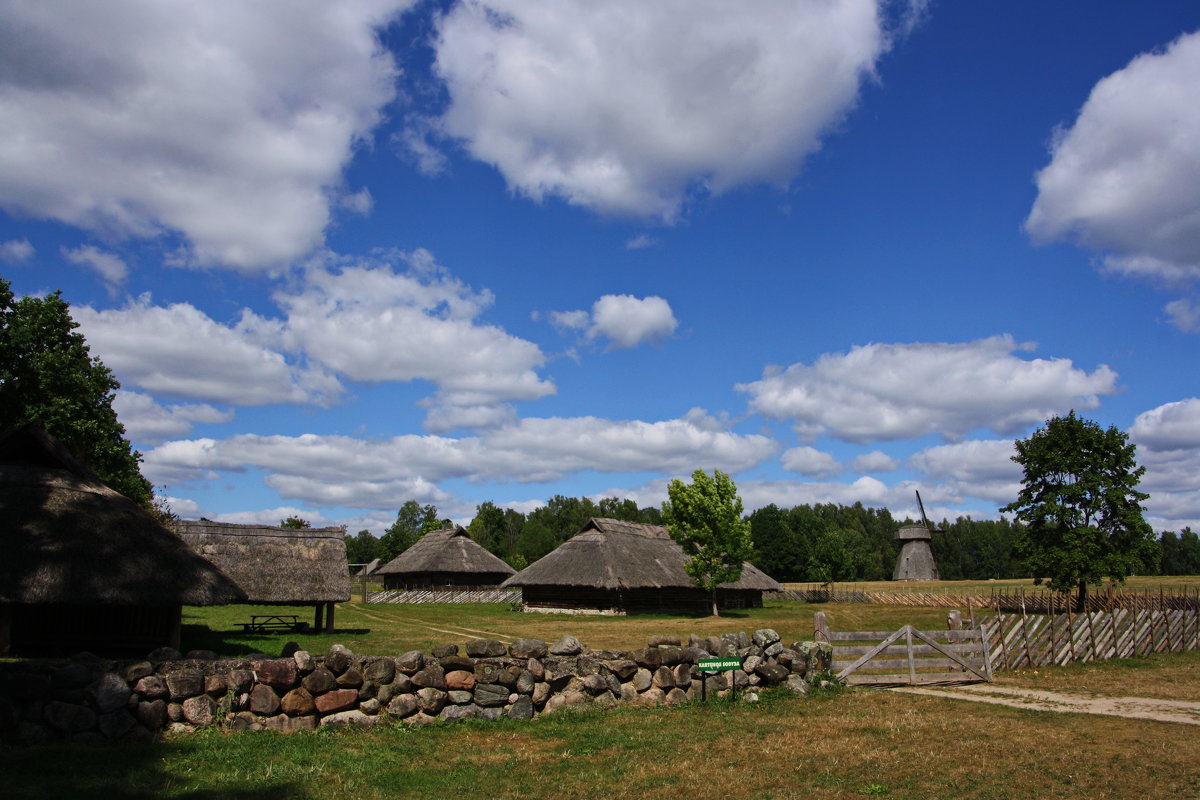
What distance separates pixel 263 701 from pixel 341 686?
98cm

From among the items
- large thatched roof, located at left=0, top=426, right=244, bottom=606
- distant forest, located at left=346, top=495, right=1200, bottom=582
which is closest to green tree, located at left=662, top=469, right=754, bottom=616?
large thatched roof, located at left=0, top=426, right=244, bottom=606

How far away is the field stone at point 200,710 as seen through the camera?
9.47 metres

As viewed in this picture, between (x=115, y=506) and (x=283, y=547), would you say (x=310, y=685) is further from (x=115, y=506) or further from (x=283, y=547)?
(x=283, y=547)

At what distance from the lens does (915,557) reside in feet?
269

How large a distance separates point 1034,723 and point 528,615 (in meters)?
32.2

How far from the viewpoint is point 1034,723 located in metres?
11.6

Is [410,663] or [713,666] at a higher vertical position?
[410,663]

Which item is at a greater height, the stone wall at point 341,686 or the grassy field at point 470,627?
the stone wall at point 341,686

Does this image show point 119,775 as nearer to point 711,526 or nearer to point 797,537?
point 711,526

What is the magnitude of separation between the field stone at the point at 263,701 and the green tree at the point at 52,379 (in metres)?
27.4

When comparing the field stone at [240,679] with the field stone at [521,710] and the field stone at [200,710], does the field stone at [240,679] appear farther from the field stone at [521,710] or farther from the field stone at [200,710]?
the field stone at [521,710]

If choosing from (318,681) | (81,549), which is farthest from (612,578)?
(318,681)

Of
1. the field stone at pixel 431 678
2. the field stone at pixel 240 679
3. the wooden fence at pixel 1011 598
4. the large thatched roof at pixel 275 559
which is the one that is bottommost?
the wooden fence at pixel 1011 598

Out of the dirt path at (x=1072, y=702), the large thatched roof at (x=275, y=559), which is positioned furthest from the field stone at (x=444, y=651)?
the large thatched roof at (x=275, y=559)
